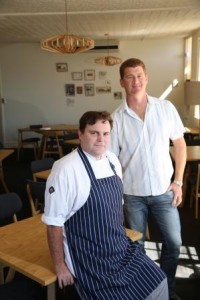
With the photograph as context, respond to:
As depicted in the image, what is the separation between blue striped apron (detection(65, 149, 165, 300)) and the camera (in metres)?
1.36

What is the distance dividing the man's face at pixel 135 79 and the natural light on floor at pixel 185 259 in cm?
A: 166

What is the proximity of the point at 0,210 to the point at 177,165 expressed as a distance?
1.26 m

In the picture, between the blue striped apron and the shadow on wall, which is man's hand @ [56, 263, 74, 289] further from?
the shadow on wall

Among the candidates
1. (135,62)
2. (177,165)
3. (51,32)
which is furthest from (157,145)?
(51,32)

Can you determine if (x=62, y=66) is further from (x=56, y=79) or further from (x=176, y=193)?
(x=176, y=193)

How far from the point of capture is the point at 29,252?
A: 1611mm

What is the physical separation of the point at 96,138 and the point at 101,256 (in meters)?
0.53

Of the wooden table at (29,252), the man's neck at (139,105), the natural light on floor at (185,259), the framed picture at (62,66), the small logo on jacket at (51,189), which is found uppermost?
the framed picture at (62,66)

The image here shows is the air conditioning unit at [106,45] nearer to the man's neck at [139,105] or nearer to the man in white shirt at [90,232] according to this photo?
the man's neck at [139,105]

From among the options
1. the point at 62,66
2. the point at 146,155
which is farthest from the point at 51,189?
the point at 62,66

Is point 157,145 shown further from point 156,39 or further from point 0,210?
point 156,39

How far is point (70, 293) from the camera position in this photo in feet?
7.88

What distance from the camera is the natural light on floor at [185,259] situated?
8.71ft

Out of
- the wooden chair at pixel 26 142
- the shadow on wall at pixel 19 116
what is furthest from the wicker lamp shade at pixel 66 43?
the shadow on wall at pixel 19 116
